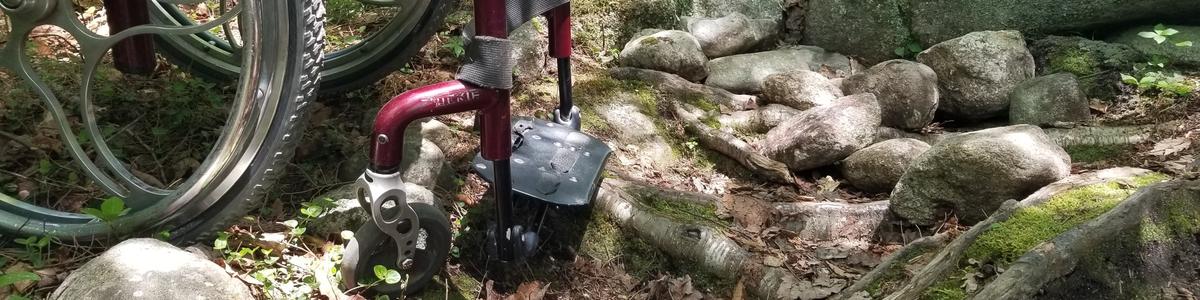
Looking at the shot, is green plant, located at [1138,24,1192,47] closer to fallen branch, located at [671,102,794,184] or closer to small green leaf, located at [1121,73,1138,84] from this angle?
small green leaf, located at [1121,73,1138,84]

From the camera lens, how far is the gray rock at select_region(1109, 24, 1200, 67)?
11.4 ft

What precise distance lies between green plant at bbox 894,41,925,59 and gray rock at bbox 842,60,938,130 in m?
0.51

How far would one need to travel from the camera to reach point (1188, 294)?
1.60 m

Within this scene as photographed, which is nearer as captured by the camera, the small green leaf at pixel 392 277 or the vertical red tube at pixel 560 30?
the small green leaf at pixel 392 277

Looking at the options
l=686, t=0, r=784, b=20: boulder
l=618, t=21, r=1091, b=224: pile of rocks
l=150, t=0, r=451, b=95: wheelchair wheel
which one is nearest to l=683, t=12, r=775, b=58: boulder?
l=618, t=21, r=1091, b=224: pile of rocks

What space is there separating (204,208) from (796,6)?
317 cm

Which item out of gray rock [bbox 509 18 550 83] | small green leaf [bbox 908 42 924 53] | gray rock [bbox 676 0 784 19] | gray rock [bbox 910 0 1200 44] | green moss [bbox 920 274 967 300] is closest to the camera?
green moss [bbox 920 274 967 300]

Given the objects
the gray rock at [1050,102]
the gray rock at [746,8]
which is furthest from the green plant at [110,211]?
the gray rock at [1050,102]

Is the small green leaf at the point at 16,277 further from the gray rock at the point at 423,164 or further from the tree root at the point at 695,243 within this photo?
the tree root at the point at 695,243

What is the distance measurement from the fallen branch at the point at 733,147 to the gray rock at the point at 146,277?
1.96 m

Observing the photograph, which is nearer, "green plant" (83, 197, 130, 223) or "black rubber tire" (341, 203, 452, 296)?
"green plant" (83, 197, 130, 223)

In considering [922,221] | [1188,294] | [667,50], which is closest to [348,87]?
[667,50]

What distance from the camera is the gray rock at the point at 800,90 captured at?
3604 millimetres

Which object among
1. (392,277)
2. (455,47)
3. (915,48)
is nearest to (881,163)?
(915,48)
